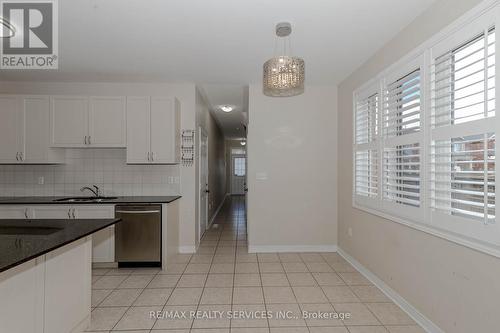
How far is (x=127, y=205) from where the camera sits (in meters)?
3.47

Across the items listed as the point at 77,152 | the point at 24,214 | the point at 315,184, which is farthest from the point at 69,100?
the point at 315,184

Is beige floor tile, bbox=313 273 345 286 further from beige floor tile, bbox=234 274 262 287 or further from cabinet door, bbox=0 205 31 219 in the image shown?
cabinet door, bbox=0 205 31 219

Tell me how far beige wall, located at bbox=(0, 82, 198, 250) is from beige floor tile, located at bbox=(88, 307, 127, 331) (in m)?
1.72

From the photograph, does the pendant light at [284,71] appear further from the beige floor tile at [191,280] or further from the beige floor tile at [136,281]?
the beige floor tile at [136,281]

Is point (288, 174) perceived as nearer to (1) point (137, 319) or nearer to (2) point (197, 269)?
(2) point (197, 269)

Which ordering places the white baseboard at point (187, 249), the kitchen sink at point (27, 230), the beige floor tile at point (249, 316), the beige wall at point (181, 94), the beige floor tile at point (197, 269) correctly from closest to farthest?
the kitchen sink at point (27, 230) → the beige floor tile at point (249, 316) → the beige floor tile at point (197, 269) → the beige wall at point (181, 94) → the white baseboard at point (187, 249)

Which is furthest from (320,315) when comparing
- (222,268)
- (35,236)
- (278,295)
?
(35,236)

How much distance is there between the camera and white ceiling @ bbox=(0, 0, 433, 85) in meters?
2.25

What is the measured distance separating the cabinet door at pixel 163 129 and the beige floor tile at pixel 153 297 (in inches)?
68.8

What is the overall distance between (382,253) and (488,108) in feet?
6.00

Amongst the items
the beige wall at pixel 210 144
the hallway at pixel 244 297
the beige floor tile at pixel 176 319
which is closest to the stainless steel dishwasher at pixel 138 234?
the hallway at pixel 244 297

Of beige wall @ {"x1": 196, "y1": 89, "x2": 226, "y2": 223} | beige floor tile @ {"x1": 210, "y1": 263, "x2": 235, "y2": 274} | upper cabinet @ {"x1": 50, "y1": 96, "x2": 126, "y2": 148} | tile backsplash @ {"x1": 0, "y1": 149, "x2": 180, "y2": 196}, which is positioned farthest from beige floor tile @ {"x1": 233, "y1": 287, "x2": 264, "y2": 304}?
beige wall @ {"x1": 196, "y1": 89, "x2": 226, "y2": 223}

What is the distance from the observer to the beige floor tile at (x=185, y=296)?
105 inches

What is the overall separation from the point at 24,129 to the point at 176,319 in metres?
3.44
